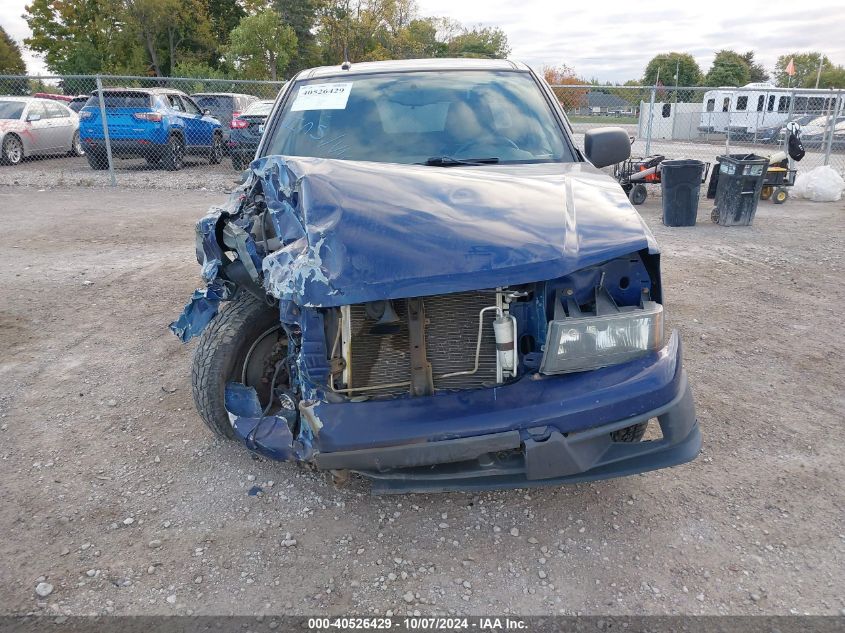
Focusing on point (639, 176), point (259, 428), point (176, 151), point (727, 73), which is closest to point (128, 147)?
point (176, 151)

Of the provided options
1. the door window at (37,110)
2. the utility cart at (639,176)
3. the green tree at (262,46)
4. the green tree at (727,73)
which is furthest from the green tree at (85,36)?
the green tree at (727,73)

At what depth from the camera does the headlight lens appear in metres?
2.39

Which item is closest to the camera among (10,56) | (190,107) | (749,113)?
(190,107)

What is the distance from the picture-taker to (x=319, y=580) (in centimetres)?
241

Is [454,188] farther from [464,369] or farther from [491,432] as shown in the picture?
[491,432]

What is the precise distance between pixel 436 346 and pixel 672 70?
→ 68.4 metres

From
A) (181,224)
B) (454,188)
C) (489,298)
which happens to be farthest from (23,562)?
(181,224)

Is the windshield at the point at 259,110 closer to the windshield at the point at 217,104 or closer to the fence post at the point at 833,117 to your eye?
the windshield at the point at 217,104

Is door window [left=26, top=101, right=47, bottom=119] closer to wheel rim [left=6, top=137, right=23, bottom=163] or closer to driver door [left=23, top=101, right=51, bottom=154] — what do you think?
driver door [left=23, top=101, right=51, bottom=154]

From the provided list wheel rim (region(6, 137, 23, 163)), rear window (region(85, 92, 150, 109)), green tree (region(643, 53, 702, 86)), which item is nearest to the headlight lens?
rear window (region(85, 92, 150, 109))

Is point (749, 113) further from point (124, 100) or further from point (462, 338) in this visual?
point (462, 338)

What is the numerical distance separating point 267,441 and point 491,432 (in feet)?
3.15

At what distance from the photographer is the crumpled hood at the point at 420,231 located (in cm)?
225

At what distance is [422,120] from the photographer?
3801 millimetres
